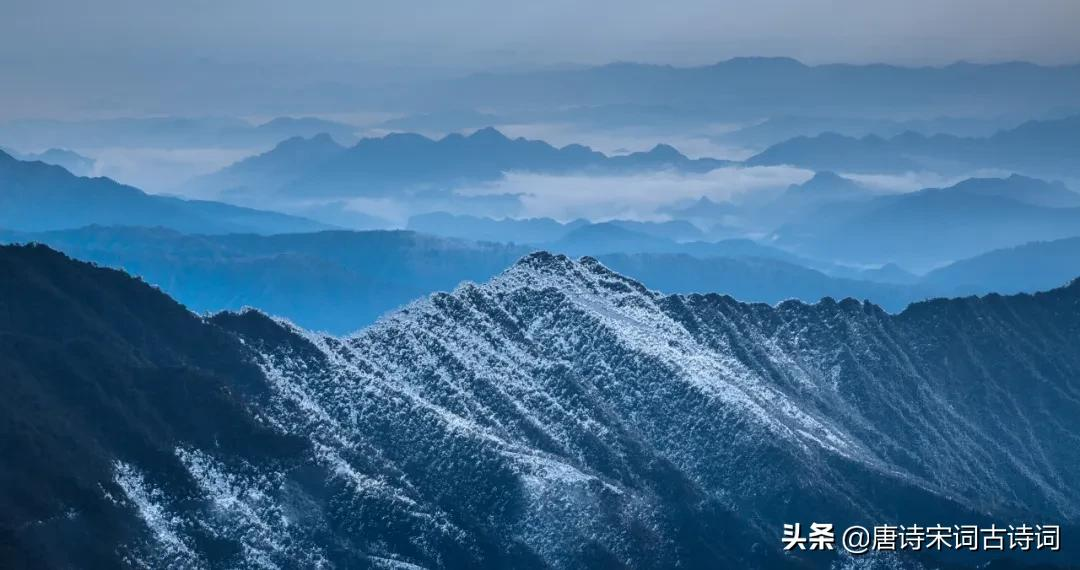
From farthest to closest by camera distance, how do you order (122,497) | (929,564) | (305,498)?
(929,564) < (305,498) < (122,497)

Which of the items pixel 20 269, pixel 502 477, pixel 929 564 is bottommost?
pixel 929 564

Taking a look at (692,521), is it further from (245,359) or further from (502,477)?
(245,359)

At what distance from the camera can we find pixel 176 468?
17112 cm

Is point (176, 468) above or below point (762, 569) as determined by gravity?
above

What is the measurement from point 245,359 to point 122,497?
36.0m

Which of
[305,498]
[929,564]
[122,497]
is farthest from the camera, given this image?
[929,564]

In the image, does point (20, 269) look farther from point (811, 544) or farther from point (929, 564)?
point (929, 564)

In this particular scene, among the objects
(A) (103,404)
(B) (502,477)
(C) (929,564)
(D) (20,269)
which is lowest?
(C) (929,564)

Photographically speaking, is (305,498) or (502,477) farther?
(502,477)

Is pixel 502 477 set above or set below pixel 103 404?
below

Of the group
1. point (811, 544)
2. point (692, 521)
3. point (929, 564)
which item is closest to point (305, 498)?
point (692, 521)

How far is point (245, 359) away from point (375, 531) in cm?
3132

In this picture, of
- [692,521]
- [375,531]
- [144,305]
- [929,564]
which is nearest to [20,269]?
[144,305]

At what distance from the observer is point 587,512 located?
187 meters
